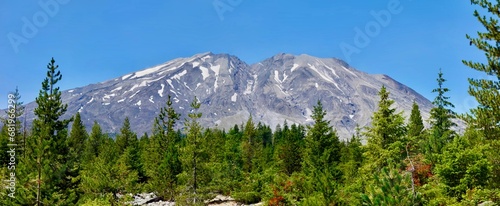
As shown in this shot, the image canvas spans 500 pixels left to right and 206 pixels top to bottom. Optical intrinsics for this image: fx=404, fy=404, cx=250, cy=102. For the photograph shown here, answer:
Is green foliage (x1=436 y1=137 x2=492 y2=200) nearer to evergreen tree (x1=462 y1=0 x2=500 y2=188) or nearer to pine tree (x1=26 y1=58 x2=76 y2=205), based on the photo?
evergreen tree (x1=462 y1=0 x2=500 y2=188)

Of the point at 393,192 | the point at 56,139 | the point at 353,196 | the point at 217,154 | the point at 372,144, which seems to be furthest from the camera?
the point at 217,154

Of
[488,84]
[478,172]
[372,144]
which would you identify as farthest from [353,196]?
[488,84]

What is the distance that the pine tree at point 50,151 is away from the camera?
83.7ft

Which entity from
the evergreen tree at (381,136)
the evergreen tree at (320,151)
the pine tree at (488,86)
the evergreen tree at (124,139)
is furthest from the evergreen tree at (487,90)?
the evergreen tree at (124,139)

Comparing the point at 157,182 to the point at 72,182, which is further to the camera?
the point at 157,182

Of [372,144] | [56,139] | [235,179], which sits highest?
[56,139]

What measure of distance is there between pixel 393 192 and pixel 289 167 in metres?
38.3

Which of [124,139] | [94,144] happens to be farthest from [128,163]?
[94,144]

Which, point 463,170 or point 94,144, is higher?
point 94,144

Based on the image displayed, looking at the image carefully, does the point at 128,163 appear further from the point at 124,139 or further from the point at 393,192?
the point at 393,192

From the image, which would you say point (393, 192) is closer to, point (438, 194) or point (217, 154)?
point (438, 194)

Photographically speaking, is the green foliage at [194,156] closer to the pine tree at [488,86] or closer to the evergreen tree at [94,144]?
the pine tree at [488,86]

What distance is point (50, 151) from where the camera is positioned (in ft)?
88.9

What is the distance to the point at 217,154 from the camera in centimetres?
6003
